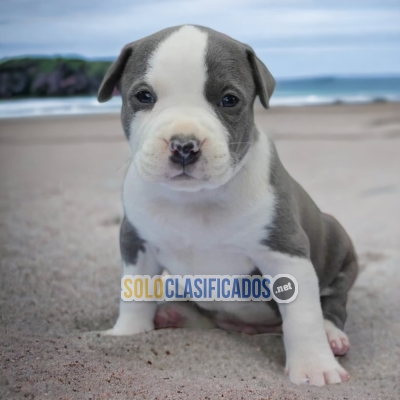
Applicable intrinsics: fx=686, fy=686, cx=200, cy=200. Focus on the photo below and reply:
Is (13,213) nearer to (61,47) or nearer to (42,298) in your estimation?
(61,47)

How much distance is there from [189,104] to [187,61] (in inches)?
4.5

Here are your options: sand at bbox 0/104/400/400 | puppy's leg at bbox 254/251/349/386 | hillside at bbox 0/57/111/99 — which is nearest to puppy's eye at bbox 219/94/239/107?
puppy's leg at bbox 254/251/349/386

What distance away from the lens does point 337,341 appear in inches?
87.9

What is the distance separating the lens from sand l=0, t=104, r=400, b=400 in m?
1.80

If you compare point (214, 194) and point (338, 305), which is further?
point (338, 305)

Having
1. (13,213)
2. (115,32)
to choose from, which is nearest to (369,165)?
(115,32)

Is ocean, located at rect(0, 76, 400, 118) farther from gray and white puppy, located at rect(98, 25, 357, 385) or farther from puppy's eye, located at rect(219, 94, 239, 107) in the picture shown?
puppy's eye, located at rect(219, 94, 239, 107)

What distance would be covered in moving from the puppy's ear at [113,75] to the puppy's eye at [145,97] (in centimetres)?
18

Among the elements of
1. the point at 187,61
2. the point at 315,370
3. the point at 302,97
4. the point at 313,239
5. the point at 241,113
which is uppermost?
the point at 187,61

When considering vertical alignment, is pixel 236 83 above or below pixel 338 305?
above

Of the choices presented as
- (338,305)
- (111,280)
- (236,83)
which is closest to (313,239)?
(338,305)

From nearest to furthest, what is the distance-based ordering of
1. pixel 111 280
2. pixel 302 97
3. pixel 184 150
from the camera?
pixel 184 150, pixel 111 280, pixel 302 97

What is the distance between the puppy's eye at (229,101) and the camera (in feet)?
6.21

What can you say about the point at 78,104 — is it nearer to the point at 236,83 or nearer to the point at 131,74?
the point at 131,74
